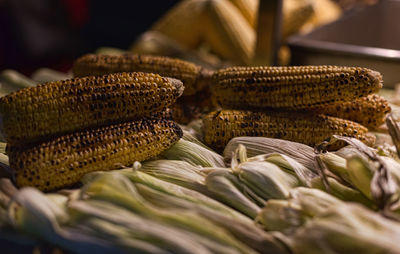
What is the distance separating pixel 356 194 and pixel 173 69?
874 millimetres

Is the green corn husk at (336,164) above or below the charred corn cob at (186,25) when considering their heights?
below

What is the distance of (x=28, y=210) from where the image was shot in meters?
0.99

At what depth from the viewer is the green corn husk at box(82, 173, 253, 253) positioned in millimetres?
963

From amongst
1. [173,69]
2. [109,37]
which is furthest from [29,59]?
[173,69]

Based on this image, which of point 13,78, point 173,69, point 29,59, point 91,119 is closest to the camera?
point 91,119

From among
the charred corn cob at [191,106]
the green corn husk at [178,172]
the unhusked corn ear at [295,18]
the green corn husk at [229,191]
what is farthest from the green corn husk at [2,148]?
the unhusked corn ear at [295,18]

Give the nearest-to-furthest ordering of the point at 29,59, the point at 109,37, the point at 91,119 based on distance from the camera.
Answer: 1. the point at 91,119
2. the point at 29,59
3. the point at 109,37

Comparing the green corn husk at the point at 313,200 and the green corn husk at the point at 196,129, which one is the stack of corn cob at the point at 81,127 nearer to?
the green corn husk at the point at 196,129

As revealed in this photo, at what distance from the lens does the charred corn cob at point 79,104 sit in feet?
3.83

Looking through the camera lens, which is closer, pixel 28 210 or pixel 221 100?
pixel 28 210

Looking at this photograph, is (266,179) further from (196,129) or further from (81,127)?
(81,127)

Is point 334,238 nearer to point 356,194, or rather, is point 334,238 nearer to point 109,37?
point 356,194

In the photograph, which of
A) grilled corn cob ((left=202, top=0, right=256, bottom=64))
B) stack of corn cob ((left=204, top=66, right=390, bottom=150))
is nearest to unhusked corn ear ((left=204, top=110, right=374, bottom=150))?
stack of corn cob ((left=204, top=66, right=390, bottom=150))

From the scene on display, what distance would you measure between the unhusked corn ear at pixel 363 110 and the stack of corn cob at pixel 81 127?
2.15 ft
